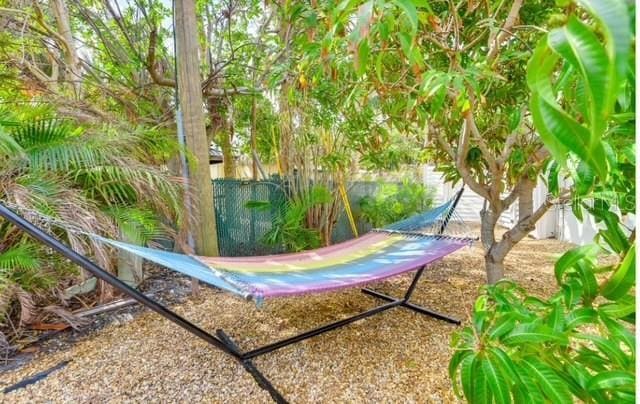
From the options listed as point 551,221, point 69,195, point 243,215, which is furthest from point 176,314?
point 551,221

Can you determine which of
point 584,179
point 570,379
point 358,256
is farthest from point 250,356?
Answer: point 584,179

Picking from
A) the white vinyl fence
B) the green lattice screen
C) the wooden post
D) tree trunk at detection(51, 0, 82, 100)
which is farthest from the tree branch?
tree trunk at detection(51, 0, 82, 100)

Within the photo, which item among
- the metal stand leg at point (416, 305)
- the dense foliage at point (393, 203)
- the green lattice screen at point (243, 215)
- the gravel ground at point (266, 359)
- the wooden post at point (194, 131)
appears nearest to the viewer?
the gravel ground at point (266, 359)

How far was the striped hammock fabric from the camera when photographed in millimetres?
1512

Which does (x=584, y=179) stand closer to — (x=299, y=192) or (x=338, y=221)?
(x=299, y=192)

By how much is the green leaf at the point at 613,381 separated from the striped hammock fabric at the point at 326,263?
1044 millimetres

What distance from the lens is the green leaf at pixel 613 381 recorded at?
60 centimetres

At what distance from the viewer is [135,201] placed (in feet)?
8.54

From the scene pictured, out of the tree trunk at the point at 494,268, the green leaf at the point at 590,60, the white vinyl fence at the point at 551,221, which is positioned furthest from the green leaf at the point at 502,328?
the white vinyl fence at the point at 551,221

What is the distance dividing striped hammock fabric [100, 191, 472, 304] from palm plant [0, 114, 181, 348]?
709mm

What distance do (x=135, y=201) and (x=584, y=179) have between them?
2740mm

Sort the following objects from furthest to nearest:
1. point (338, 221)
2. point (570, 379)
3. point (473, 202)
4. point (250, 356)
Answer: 1. point (473, 202)
2. point (338, 221)
3. point (250, 356)
4. point (570, 379)

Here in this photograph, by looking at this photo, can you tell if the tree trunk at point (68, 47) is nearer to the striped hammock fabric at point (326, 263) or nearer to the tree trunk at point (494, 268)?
the striped hammock fabric at point (326, 263)

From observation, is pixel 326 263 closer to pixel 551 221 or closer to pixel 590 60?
pixel 590 60
